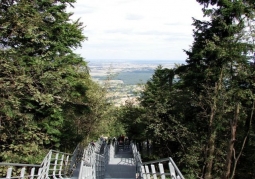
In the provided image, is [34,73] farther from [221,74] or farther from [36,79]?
[221,74]

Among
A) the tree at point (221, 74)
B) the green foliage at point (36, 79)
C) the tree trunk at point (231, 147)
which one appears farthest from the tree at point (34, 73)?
the tree trunk at point (231, 147)

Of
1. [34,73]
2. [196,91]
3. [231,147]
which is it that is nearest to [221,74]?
[196,91]

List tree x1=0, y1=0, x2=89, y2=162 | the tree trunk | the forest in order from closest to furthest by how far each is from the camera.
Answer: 1. tree x1=0, y1=0, x2=89, y2=162
2. the forest
3. the tree trunk

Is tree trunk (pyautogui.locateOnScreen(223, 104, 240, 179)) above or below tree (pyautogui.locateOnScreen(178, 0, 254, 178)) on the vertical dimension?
below

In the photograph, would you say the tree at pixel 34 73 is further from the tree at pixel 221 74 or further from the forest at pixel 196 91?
the tree at pixel 221 74

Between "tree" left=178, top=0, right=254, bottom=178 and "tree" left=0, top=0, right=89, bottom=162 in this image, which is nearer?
"tree" left=0, top=0, right=89, bottom=162

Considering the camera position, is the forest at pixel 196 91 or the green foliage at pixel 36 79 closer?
the green foliage at pixel 36 79

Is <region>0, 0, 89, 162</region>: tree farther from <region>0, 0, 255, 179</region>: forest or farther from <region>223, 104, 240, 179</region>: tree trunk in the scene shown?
<region>223, 104, 240, 179</region>: tree trunk

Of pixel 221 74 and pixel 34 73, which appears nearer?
pixel 34 73

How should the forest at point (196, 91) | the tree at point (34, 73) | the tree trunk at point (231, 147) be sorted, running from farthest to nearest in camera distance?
1. the tree trunk at point (231, 147)
2. the forest at point (196, 91)
3. the tree at point (34, 73)

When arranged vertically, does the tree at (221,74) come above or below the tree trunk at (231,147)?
above

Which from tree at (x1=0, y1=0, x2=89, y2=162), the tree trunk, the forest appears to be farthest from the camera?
Result: the tree trunk

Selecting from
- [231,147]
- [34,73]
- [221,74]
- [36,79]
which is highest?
[221,74]

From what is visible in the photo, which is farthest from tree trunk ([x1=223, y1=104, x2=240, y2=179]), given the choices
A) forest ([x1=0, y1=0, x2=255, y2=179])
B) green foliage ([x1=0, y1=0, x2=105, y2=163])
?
green foliage ([x1=0, y1=0, x2=105, y2=163])
